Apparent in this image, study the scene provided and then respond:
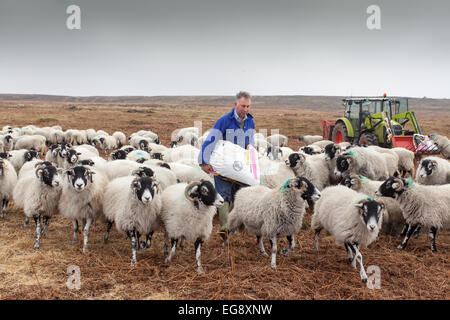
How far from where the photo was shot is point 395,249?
21.2 feet

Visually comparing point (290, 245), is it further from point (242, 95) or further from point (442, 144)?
point (442, 144)

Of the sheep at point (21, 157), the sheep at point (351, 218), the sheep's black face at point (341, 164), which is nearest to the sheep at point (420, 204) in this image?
the sheep at point (351, 218)

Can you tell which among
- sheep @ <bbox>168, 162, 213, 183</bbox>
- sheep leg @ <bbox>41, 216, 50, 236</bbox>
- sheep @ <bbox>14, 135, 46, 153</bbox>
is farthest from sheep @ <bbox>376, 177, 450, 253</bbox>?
sheep @ <bbox>14, 135, 46, 153</bbox>

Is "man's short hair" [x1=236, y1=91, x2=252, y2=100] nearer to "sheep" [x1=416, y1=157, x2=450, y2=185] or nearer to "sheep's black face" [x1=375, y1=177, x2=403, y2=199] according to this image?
"sheep's black face" [x1=375, y1=177, x2=403, y2=199]

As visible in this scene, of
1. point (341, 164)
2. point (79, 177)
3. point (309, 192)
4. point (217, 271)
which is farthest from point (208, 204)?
point (341, 164)

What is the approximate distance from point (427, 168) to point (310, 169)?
2890 millimetres

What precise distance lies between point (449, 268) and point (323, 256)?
2065mm

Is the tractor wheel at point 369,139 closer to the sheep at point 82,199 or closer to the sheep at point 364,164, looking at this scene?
the sheep at point 364,164

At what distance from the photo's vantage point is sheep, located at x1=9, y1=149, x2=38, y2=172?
10.5 metres

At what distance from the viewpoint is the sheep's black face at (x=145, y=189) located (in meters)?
5.29

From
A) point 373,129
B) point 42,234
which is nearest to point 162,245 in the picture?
point 42,234

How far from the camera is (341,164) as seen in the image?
28.6 feet

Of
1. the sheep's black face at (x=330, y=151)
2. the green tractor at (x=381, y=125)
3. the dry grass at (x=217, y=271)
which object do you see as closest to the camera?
the dry grass at (x=217, y=271)

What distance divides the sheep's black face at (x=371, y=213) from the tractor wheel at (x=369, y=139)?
31.9 feet
